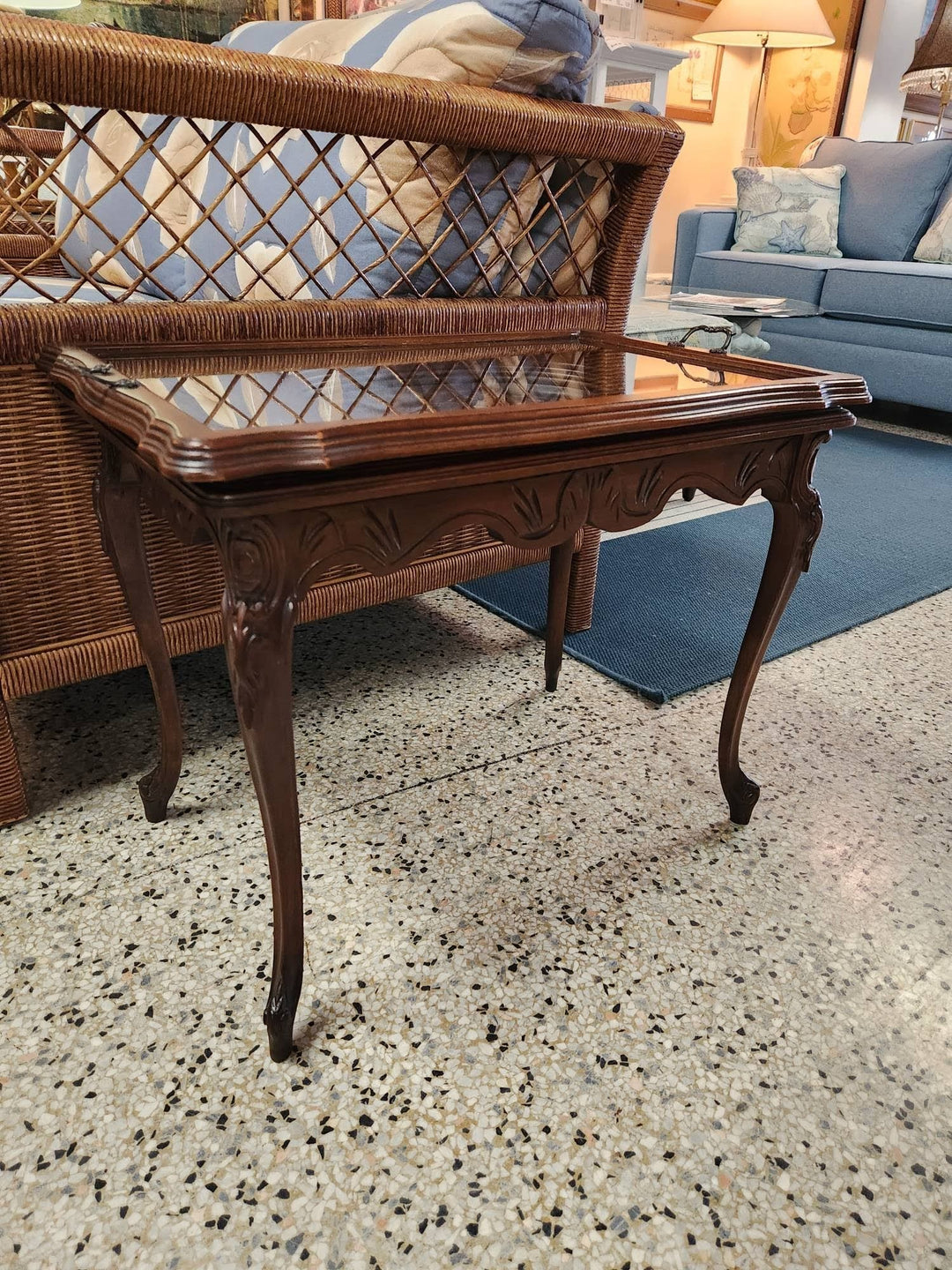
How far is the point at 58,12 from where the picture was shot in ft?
9.81

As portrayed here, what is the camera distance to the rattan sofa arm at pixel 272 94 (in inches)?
30.7

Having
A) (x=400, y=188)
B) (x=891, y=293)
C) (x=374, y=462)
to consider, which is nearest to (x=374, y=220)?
(x=400, y=188)

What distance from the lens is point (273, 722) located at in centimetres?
63

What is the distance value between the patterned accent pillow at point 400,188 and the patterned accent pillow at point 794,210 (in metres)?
2.85

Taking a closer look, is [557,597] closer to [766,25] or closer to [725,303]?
[725,303]

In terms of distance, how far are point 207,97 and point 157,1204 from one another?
96cm

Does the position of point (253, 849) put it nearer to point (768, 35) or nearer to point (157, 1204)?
point (157, 1204)

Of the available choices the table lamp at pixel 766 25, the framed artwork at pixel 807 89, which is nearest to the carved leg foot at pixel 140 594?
the table lamp at pixel 766 25

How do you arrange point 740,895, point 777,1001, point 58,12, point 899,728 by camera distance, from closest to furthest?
point 777,1001 < point 740,895 < point 899,728 < point 58,12

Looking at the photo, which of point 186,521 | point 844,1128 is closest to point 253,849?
point 186,521

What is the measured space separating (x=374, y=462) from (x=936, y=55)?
4742 millimetres

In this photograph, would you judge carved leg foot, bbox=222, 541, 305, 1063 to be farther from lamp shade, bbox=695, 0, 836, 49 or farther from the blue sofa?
lamp shade, bbox=695, 0, 836, 49

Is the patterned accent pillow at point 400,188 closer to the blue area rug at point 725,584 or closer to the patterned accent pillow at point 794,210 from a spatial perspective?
the blue area rug at point 725,584

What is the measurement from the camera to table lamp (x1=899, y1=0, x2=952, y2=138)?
3.93m
